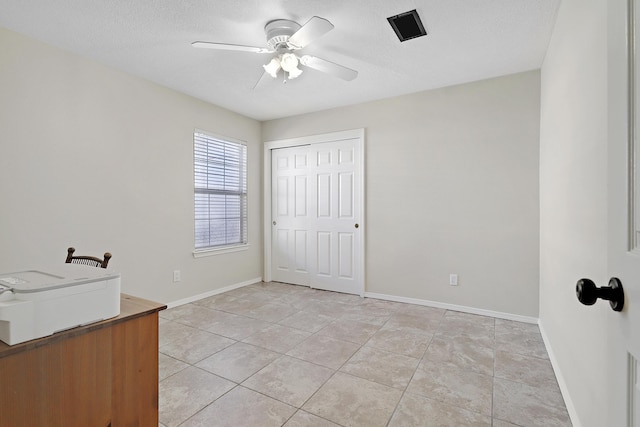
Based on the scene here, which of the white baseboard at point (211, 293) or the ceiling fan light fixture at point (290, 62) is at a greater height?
the ceiling fan light fixture at point (290, 62)

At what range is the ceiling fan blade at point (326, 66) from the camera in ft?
7.55

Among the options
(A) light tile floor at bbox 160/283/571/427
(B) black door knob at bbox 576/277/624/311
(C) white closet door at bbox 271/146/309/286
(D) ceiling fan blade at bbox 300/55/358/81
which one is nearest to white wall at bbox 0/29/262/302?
(A) light tile floor at bbox 160/283/571/427

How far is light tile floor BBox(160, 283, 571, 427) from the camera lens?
1.69 meters

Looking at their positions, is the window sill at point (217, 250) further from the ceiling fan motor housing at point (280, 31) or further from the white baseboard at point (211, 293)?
the ceiling fan motor housing at point (280, 31)

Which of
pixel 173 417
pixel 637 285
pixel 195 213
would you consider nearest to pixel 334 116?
pixel 195 213

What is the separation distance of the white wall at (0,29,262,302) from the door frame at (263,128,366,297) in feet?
2.81

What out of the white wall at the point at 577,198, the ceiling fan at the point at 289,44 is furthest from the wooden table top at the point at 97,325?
the white wall at the point at 577,198

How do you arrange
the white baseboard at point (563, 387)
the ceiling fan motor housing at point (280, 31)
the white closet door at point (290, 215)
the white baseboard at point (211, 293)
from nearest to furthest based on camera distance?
the white baseboard at point (563, 387) → the ceiling fan motor housing at point (280, 31) → the white baseboard at point (211, 293) → the white closet door at point (290, 215)

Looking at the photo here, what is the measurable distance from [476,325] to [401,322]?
2.34ft

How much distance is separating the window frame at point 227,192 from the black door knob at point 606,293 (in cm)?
370

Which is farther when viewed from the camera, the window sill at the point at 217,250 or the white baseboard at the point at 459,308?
the window sill at the point at 217,250

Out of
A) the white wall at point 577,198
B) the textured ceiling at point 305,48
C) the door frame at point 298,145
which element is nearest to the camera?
the white wall at point 577,198

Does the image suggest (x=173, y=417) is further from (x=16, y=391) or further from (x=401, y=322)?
(x=401, y=322)

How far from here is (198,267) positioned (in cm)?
377
